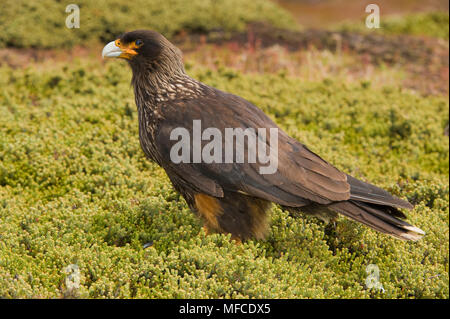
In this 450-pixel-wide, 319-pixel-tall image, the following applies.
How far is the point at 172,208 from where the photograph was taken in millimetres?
5750

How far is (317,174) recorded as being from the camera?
202 inches

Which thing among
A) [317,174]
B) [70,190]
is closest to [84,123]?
[70,190]

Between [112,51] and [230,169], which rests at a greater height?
[112,51]

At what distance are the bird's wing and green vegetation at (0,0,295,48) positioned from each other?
9.36m

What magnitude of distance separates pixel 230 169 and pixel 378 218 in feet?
5.03

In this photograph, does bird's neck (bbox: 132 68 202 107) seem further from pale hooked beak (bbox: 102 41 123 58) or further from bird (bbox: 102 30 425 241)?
pale hooked beak (bbox: 102 41 123 58)

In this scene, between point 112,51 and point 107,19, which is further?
point 107,19

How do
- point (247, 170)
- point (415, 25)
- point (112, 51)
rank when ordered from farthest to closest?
point (415, 25) → point (112, 51) → point (247, 170)

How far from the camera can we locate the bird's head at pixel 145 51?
542 centimetres

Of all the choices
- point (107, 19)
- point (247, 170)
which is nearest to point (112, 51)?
point (247, 170)

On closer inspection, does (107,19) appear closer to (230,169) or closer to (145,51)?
(145,51)

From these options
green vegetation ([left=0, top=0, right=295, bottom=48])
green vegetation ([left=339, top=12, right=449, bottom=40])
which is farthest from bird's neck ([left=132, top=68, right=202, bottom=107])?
green vegetation ([left=339, top=12, right=449, bottom=40])

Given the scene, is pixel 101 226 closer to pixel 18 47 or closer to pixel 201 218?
pixel 201 218

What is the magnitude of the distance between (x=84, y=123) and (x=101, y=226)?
8.81ft
